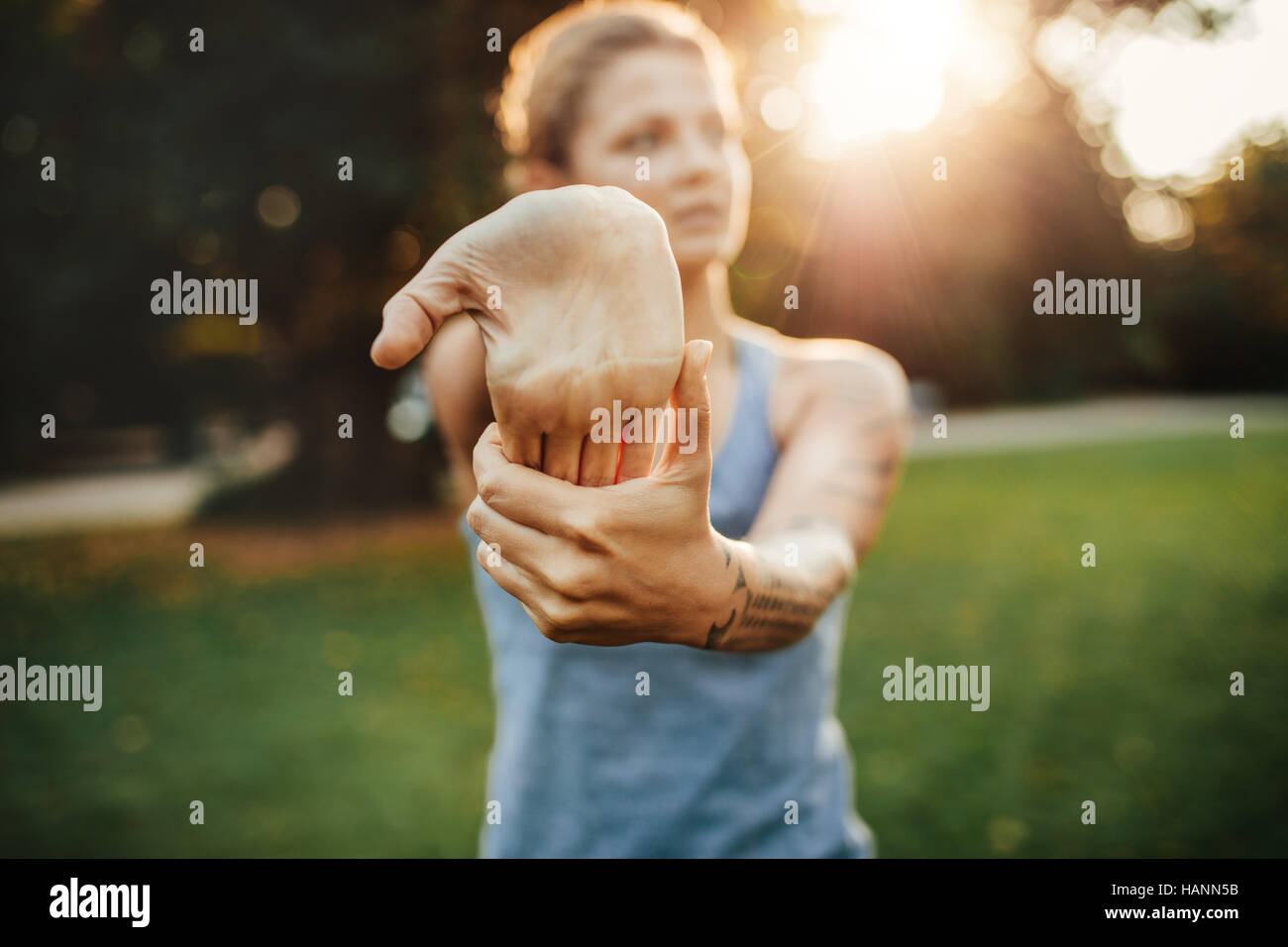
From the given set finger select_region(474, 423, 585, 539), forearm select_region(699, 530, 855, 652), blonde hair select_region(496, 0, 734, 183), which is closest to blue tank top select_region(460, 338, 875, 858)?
forearm select_region(699, 530, 855, 652)

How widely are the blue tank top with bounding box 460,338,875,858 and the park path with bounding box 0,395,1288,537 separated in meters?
11.5

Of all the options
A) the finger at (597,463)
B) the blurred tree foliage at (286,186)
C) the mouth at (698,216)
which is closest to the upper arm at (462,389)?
the mouth at (698,216)

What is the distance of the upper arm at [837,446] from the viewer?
185 centimetres

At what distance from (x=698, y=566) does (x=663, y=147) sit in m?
0.91

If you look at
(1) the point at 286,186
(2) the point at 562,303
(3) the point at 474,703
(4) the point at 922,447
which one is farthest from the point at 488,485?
(4) the point at 922,447

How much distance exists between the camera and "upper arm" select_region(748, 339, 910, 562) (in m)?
1.85

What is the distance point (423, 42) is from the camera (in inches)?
367

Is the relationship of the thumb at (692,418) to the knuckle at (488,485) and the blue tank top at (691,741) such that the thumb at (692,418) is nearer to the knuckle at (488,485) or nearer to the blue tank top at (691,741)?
the knuckle at (488,485)

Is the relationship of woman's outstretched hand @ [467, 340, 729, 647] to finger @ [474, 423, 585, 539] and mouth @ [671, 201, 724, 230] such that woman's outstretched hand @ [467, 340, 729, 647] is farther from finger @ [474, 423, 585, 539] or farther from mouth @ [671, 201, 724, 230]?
mouth @ [671, 201, 724, 230]

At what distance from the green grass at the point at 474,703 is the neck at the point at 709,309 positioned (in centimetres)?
340
